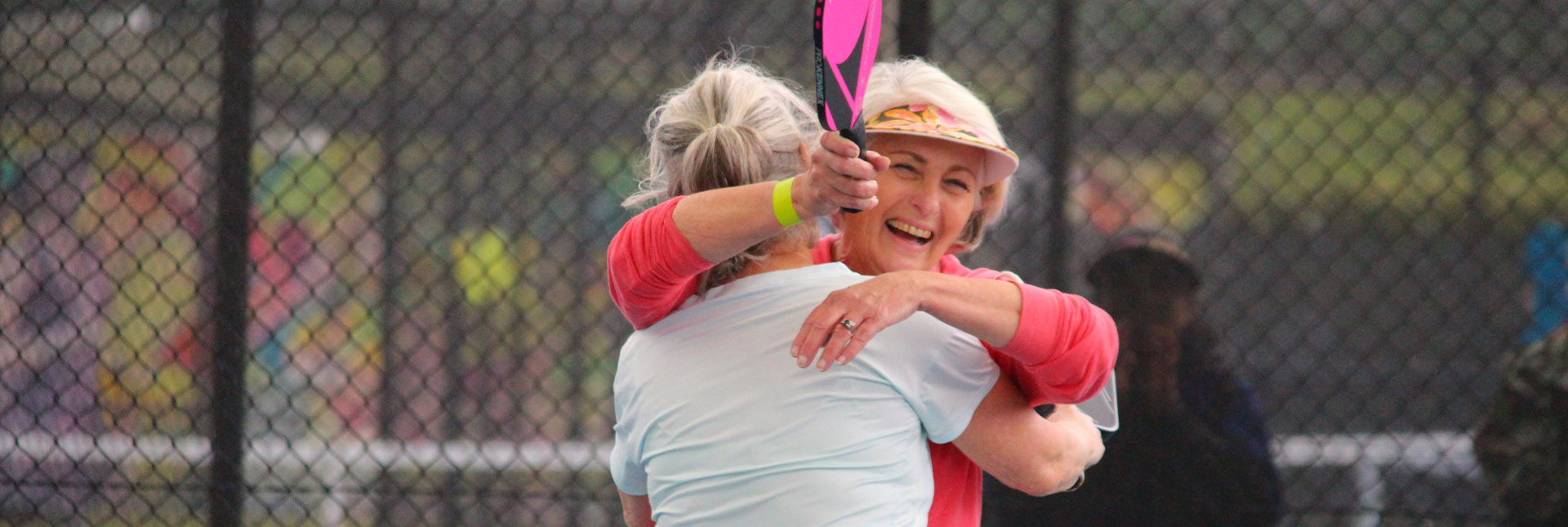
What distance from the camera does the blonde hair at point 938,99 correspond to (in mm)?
1233

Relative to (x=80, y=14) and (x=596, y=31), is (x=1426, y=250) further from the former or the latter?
(x=80, y=14)

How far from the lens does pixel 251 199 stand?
8.38ft

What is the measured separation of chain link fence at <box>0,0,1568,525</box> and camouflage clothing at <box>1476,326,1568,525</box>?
105 millimetres

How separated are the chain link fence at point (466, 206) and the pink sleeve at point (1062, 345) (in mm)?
1183

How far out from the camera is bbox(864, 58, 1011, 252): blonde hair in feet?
4.05

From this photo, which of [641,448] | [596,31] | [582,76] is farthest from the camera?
[596,31]

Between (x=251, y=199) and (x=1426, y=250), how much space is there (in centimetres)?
292

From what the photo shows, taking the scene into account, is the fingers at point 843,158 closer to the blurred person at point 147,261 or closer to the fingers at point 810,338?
the fingers at point 810,338

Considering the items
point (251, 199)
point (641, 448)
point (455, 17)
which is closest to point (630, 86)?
point (455, 17)

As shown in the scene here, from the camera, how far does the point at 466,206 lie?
3.36 metres

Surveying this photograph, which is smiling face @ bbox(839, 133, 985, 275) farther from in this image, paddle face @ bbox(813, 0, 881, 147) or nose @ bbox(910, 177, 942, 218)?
paddle face @ bbox(813, 0, 881, 147)

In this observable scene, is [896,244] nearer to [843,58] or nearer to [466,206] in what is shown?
[843,58]

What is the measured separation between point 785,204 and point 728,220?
0.17 ft

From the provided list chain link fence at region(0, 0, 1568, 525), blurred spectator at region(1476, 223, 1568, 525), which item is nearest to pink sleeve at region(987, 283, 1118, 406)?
chain link fence at region(0, 0, 1568, 525)
